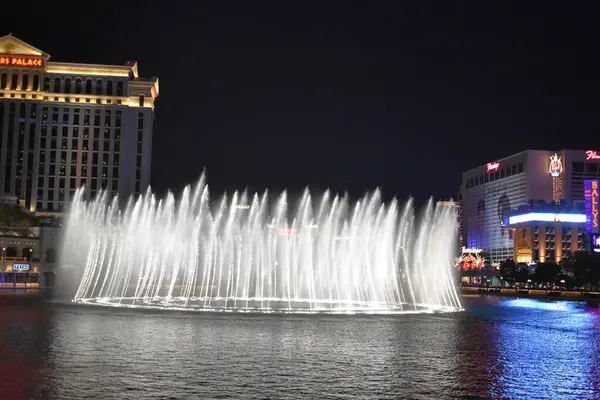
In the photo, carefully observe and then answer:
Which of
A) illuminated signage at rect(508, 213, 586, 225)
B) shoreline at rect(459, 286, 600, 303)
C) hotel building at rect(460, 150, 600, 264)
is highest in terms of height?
hotel building at rect(460, 150, 600, 264)

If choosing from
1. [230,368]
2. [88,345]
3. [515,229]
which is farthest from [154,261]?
[515,229]

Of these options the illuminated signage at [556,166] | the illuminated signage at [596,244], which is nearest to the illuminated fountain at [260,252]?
the illuminated signage at [596,244]

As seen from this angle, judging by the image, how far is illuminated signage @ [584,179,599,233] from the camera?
12119 centimetres

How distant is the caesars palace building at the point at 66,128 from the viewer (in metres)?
98.9

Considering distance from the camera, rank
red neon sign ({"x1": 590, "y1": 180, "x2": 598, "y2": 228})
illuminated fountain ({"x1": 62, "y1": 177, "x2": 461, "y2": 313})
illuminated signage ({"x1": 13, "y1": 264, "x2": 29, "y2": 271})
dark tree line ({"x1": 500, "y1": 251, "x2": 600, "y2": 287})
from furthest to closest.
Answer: red neon sign ({"x1": 590, "y1": 180, "x2": 598, "y2": 228}) < dark tree line ({"x1": 500, "y1": 251, "x2": 600, "y2": 287}) < illuminated signage ({"x1": 13, "y1": 264, "x2": 29, "y2": 271}) < illuminated fountain ({"x1": 62, "y1": 177, "x2": 461, "y2": 313})

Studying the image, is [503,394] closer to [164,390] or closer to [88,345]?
[164,390]

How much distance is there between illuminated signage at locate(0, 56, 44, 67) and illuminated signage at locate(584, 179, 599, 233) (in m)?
94.0

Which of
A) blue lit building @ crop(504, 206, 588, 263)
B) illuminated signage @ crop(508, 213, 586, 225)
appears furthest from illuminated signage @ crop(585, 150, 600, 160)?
illuminated signage @ crop(508, 213, 586, 225)

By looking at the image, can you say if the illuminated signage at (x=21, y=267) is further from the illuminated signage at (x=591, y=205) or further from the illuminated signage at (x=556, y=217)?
the illuminated signage at (x=591, y=205)

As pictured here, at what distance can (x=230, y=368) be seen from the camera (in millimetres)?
15422

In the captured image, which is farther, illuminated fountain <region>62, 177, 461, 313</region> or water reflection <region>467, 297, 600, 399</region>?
illuminated fountain <region>62, 177, 461, 313</region>

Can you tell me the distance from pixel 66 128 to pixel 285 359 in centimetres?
9276

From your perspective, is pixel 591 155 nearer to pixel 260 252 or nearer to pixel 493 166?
pixel 493 166

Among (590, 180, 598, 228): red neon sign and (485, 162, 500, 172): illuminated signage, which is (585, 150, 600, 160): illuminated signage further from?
(485, 162, 500, 172): illuminated signage
